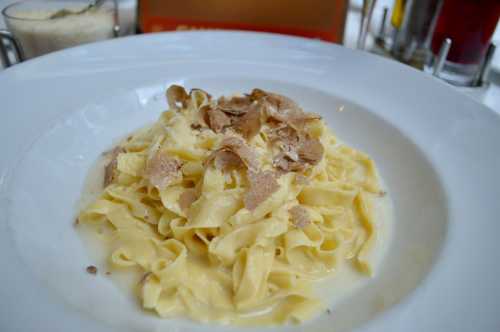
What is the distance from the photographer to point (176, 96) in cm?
231

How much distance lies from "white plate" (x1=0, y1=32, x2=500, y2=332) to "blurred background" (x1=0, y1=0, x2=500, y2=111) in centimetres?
24

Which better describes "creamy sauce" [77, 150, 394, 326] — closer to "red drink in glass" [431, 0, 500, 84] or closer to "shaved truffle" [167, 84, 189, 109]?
"shaved truffle" [167, 84, 189, 109]

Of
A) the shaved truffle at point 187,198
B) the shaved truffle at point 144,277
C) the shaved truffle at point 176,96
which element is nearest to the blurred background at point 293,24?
→ the shaved truffle at point 176,96

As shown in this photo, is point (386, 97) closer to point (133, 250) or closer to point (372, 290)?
point (372, 290)

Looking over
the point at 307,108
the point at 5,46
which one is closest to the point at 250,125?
the point at 307,108

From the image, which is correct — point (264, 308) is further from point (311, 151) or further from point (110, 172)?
point (110, 172)

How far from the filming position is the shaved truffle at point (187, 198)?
181 cm

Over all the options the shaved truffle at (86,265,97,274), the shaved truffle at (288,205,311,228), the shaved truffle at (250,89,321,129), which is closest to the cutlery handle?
the shaved truffle at (250,89,321,129)

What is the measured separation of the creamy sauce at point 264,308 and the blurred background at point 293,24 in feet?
4.52

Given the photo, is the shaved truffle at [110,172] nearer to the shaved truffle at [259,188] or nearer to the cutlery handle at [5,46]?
the shaved truffle at [259,188]

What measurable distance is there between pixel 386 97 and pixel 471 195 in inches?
36.8

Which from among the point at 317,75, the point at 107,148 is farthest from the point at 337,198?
the point at 107,148

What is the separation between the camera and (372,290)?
159 cm

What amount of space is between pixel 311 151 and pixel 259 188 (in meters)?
0.42
